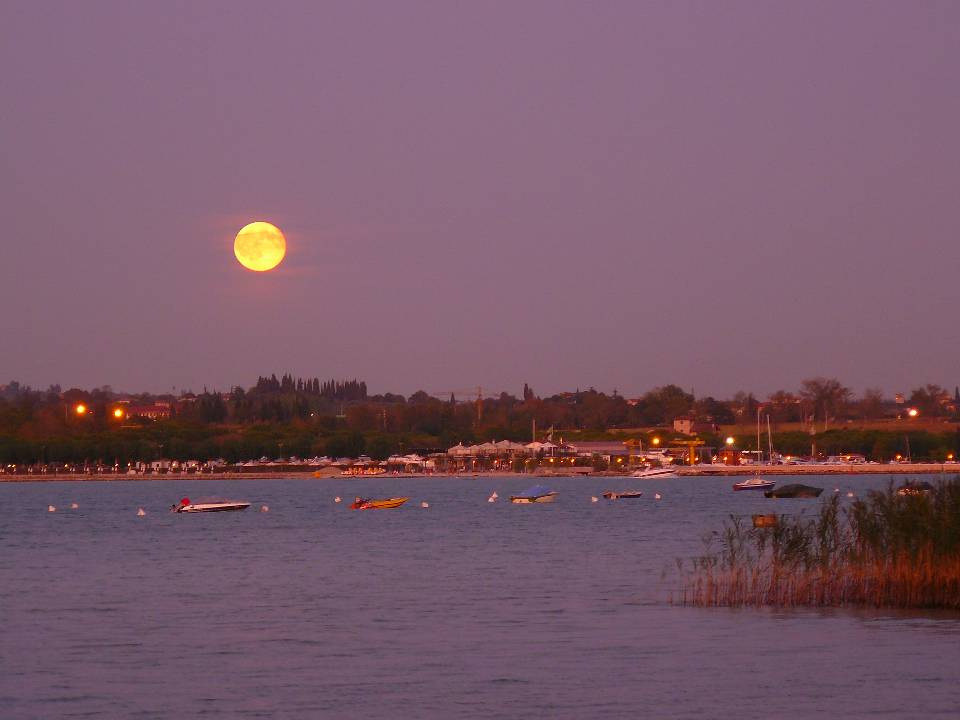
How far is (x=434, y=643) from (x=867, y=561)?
36.1 ft

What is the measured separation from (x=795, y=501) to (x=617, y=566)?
3470 inches

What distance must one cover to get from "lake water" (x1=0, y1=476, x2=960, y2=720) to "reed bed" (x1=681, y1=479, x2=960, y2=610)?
100 cm

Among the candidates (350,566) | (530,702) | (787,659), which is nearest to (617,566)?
(350,566)

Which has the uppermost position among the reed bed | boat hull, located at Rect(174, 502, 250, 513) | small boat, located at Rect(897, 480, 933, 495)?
small boat, located at Rect(897, 480, 933, 495)

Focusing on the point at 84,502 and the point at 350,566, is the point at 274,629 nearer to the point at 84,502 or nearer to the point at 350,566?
the point at 350,566

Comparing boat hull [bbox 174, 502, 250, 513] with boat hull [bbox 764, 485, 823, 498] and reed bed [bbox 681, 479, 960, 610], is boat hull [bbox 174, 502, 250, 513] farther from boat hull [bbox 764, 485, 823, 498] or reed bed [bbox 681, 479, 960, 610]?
reed bed [bbox 681, 479, 960, 610]

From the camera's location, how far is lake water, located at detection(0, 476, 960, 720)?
2698 centimetres

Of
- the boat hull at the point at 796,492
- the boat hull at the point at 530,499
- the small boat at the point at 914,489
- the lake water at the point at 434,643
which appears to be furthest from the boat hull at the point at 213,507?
the small boat at the point at 914,489

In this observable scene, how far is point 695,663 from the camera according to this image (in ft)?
100.0

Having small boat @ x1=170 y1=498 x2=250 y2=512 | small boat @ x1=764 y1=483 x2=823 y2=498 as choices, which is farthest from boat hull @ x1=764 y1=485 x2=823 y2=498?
small boat @ x1=170 y1=498 x2=250 y2=512

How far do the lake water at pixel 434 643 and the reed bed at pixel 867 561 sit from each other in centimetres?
100

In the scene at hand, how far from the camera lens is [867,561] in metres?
37.2

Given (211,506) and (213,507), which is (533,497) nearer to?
(213,507)

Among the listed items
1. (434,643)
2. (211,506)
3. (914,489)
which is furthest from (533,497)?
(434,643)
